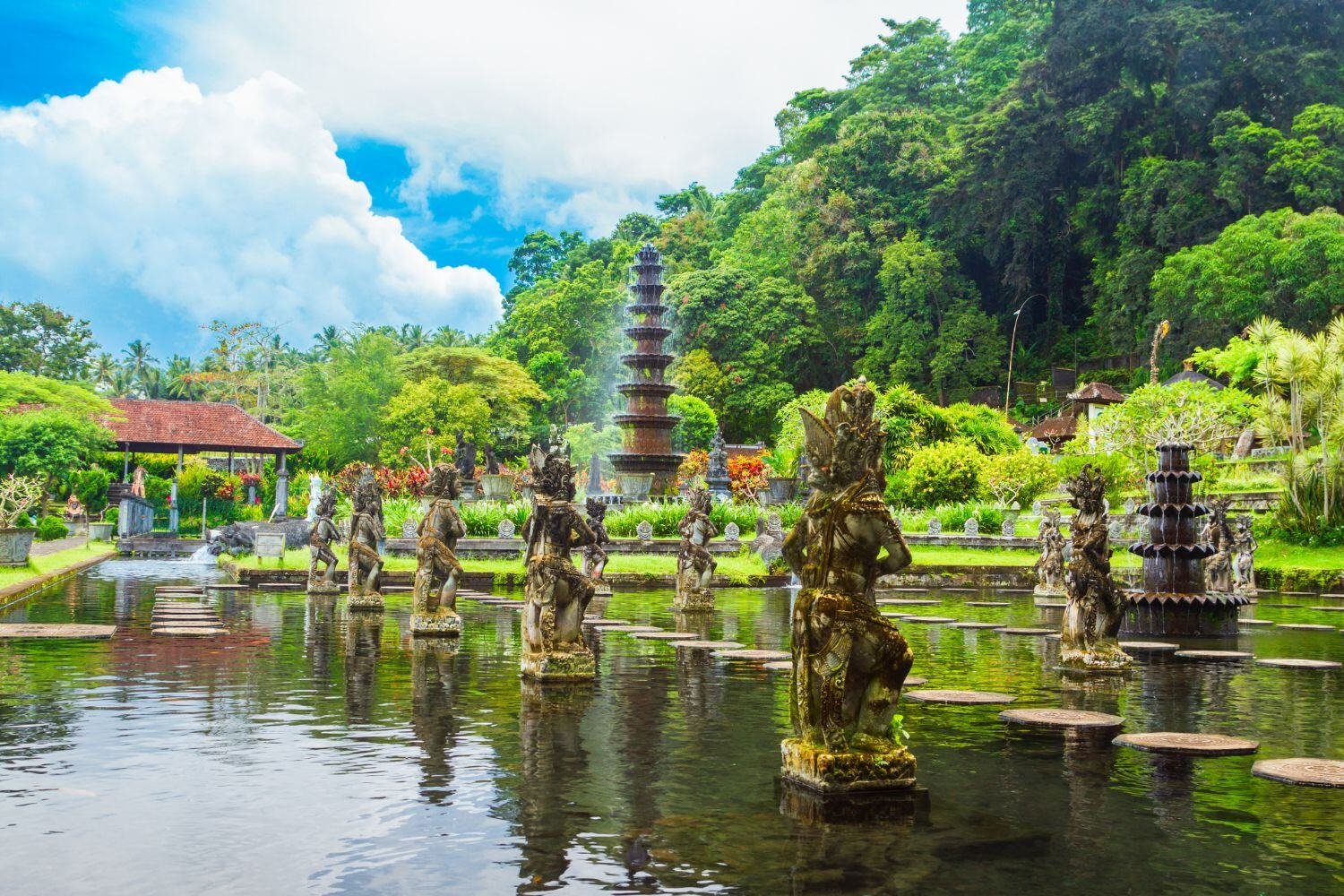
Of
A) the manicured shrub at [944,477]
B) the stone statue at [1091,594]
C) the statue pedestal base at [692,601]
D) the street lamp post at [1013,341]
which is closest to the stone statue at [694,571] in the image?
the statue pedestal base at [692,601]

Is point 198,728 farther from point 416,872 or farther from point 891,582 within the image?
point 891,582

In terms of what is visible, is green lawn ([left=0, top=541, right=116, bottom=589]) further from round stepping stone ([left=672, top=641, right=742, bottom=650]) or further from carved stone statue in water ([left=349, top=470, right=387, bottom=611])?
round stepping stone ([left=672, top=641, right=742, bottom=650])

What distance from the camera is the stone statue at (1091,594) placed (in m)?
12.1

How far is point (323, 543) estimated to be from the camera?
70.5 ft

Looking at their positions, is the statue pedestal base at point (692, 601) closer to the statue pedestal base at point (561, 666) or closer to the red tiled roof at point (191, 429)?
the statue pedestal base at point (561, 666)

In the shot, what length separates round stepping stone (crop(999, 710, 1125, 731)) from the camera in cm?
886

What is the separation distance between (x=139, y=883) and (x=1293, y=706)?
351 inches

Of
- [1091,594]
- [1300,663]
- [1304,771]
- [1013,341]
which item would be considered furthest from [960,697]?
[1013,341]

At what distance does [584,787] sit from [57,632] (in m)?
10.6

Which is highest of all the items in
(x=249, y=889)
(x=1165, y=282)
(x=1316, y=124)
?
(x=1316, y=124)

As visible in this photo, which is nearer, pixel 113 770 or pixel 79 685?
pixel 113 770

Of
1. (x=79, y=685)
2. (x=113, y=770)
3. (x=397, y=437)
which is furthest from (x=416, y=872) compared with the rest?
A: (x=397, y=437)

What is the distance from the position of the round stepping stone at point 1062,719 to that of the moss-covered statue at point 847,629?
260 centimetres

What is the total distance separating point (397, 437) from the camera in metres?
55.7
